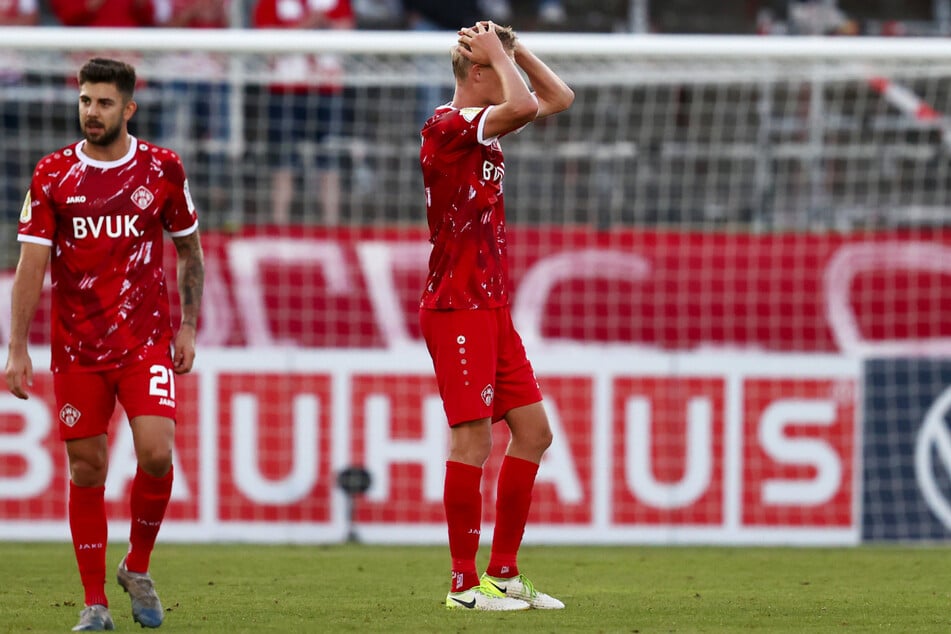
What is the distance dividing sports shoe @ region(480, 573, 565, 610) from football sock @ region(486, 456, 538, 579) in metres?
0.02

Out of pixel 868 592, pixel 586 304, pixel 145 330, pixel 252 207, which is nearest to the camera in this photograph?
pixel 145 330

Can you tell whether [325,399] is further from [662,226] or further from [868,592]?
[868,592]

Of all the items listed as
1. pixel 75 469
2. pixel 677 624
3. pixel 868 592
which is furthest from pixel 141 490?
pixel 868 592

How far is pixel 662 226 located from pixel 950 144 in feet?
7.95

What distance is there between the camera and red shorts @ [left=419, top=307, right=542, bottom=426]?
6355 millimetres

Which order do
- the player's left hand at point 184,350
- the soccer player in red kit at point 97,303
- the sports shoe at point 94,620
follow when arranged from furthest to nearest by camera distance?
1. the player's left hand at point 184,350
2. the soccer player in red kit at point 97,303
3. the sports shoe at point 94,620

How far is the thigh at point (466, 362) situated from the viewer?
6.35 meters

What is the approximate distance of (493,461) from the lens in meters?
9.94

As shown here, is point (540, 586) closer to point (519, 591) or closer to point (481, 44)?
point (519, 591)

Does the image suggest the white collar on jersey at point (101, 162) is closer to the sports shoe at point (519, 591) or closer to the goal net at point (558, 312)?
the sports shoe at point (519, 591)

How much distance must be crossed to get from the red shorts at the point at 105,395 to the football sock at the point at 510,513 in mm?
1377

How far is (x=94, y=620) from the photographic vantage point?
573 centimetres

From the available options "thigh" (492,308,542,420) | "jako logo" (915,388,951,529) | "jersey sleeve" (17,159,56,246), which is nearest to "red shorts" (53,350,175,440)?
"jersey sleeve" (17,159,56,246)

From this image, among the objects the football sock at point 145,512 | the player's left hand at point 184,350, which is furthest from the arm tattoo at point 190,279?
the football sock at point 145,512
